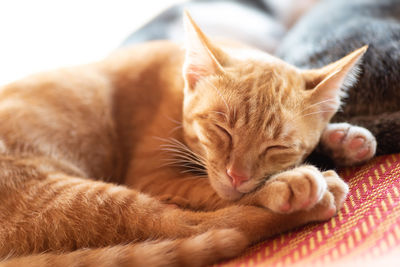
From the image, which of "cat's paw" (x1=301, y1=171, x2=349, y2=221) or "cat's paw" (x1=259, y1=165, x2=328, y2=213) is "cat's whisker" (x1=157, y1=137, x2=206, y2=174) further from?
"cat's paw" (x1=301, y1=171, x2=349, y2=221)

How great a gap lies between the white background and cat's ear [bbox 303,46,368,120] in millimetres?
1595

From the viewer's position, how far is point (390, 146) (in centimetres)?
149

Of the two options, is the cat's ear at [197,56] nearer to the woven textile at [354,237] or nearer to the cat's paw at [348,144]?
the cat's paw at [348,144]

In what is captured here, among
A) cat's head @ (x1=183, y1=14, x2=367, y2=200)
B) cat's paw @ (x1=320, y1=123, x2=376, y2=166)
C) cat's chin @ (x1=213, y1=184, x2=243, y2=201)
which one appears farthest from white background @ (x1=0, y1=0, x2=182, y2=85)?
cat's paw @ (x1=320, y1=123, x2=376, y2=166)

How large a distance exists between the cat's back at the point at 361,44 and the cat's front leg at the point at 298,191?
0.53 m

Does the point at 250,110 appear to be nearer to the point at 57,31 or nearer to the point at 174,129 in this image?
the point at 174,129

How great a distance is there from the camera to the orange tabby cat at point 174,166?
117cm

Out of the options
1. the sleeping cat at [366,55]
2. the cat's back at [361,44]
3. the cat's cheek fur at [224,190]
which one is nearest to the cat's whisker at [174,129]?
the cat's cheek fur at [224,190]

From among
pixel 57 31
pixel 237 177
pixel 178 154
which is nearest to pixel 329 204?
pixel 237 177

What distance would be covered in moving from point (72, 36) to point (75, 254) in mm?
2105

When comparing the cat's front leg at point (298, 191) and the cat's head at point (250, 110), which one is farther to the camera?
the cat's head at point (250, 110)

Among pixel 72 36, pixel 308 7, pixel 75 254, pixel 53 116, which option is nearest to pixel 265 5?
pixel 308 7

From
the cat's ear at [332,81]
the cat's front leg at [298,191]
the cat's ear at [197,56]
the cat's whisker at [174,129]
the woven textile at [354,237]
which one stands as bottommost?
the woven textile at [354,237]

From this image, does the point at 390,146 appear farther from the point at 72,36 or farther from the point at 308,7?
the point at 72,36
